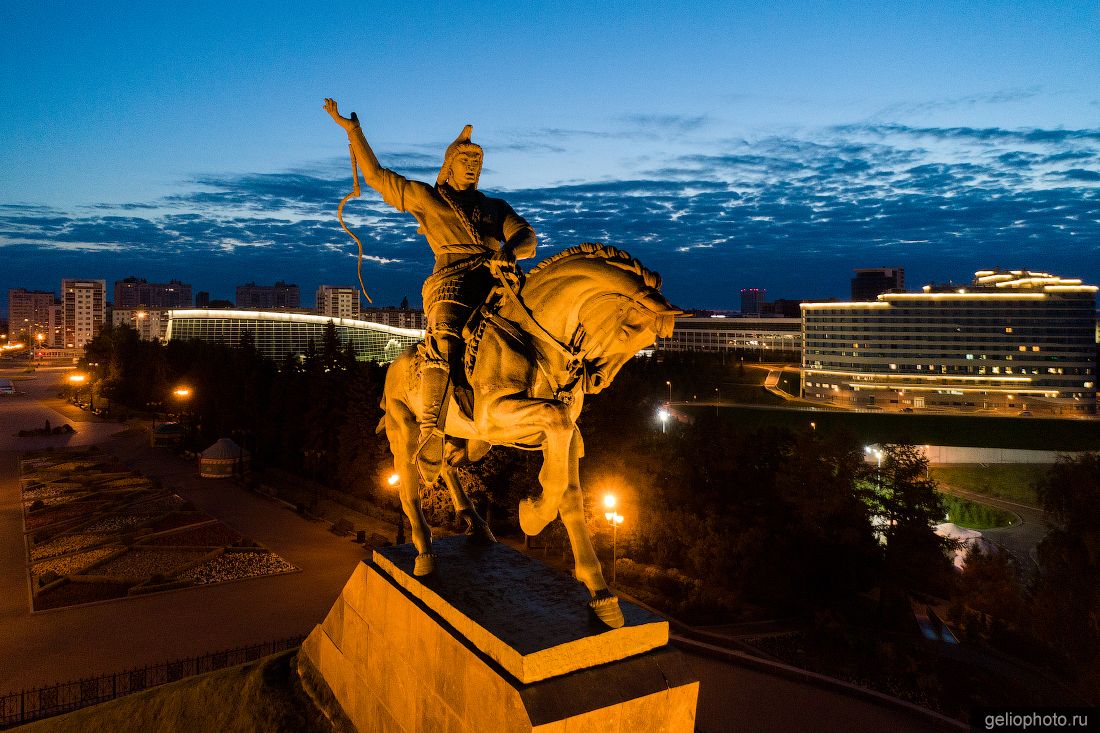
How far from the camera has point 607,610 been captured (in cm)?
538

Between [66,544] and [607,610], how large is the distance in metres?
20.4

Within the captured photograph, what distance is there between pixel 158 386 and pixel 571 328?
5702 centimetres

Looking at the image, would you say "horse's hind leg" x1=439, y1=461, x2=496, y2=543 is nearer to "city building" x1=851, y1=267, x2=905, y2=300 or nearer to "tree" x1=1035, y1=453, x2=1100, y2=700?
"tree" x1=1035, y1=453, x2=1100, y2=700

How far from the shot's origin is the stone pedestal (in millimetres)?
4836

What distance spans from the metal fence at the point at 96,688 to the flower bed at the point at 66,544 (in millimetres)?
9321

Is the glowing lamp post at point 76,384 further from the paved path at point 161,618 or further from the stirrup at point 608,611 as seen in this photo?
the stirrup at point 608,611

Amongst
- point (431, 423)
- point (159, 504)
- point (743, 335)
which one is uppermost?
point (743, 335)

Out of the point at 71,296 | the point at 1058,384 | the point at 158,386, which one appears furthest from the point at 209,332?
the point at 71,296

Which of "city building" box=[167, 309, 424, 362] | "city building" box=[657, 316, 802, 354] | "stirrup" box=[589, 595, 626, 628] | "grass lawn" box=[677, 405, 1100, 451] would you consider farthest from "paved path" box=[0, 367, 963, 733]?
"city building" box=[657, 316, 802, 354]

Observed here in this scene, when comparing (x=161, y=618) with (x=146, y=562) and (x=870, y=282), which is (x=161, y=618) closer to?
(x=146, y=562)

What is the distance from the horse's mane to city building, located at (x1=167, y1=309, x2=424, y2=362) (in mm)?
74117

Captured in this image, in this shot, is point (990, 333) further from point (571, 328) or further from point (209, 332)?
point (209, 332)

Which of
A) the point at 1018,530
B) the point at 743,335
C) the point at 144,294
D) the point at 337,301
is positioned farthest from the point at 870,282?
the point at 144,294

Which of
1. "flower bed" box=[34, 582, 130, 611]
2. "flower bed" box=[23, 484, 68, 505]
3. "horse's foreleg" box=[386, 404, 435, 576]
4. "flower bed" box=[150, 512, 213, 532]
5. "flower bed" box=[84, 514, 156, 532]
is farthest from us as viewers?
"flower bed" box=[23, 484, 68, 505]
